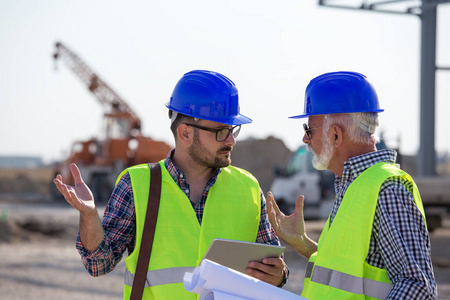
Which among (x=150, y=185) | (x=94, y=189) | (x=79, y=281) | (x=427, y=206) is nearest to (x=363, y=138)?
(x=150, y=185)

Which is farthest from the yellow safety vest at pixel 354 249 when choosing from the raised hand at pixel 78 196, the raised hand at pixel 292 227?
the raised hand at pixel 78 196

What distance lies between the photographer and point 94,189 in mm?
27297

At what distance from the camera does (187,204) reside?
2938 mm

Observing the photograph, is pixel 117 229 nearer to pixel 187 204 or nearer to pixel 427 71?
pixel 187 204

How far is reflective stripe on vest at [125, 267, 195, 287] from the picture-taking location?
2.80 metres

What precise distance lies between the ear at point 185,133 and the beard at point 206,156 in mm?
29

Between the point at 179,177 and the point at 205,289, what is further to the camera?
the point at 179,177

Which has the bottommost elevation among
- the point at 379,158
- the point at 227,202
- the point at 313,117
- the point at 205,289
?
the point at 205,289

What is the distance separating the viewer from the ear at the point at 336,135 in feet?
8.17

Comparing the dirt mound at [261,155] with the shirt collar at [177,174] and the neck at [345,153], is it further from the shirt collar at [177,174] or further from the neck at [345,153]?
the neck at [345,153]

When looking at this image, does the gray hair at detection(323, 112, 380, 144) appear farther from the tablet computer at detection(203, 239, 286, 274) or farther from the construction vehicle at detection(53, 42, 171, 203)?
the construction vehicle at detection(53, 42, 171, 203)

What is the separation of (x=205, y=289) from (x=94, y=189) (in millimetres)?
25831

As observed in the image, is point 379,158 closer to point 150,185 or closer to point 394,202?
point 394,202

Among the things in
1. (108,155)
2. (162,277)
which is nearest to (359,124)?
(162,277)
